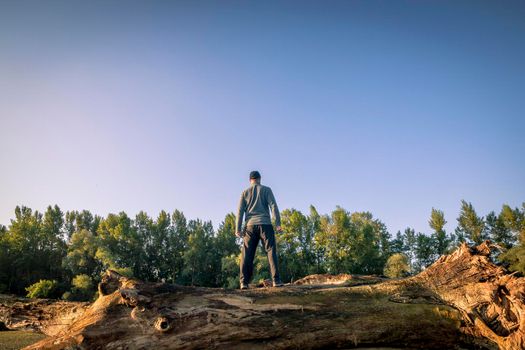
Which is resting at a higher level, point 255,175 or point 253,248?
point 255,175

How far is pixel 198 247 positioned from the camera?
6062cm

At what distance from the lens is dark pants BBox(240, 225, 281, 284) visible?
6.74 metres

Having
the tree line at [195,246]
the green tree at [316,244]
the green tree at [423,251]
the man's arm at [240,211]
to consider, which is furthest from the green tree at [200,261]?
the man's arm at [240,211]

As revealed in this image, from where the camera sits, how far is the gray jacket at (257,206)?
718 centimetres

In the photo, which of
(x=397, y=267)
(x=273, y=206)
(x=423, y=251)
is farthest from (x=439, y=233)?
(x=273, y=206)

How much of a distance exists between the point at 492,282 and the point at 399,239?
6947 centimetres

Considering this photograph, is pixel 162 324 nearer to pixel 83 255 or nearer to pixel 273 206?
pixel 273 206

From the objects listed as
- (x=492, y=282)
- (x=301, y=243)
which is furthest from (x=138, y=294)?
(x=301, y=243)

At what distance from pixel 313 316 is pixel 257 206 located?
315 centimetres

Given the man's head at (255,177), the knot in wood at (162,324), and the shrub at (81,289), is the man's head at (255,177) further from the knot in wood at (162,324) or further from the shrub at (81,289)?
the shrub at (81,289)

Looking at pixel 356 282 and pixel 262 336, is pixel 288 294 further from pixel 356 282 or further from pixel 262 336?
pixel 356 282

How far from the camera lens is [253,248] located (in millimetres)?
7059

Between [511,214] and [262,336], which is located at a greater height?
[511,214]

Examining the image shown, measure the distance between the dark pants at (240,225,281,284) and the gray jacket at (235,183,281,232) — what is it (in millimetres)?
169
